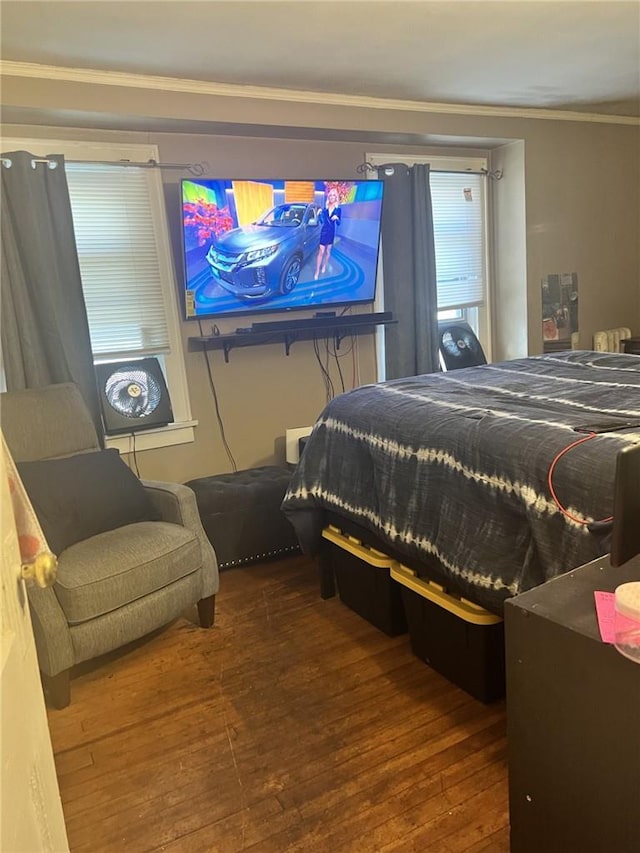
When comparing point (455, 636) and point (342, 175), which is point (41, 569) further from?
point (342, 175)

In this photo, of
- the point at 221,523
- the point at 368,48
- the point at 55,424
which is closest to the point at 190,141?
the point at 368,48

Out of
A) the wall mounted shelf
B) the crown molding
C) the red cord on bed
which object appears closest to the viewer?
the red cord on bed

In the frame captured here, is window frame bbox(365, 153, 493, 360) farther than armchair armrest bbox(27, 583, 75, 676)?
Yes

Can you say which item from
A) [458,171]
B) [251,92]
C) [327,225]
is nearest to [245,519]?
[327,225]

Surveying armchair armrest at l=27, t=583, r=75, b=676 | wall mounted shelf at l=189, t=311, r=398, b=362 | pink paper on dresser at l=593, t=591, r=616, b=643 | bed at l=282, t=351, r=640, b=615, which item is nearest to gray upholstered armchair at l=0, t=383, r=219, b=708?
armchair armrest at l=27, t=583, r=75, b=676

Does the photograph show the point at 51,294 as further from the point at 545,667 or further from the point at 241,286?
the point at 545,667

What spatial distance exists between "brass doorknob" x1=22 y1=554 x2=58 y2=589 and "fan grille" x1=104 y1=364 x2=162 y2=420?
7.95 feet

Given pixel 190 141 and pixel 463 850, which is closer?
pixel 463 850

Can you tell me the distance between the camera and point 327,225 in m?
3.73

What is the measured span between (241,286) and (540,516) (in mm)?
2305

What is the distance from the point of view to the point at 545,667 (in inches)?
47.8

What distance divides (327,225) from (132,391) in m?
1.44

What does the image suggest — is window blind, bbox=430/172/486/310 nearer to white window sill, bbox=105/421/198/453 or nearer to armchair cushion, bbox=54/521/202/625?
white window sill, bbox=105/421/198/453

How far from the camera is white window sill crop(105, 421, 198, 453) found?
3480 millimetres
